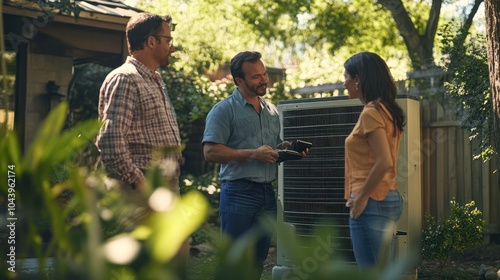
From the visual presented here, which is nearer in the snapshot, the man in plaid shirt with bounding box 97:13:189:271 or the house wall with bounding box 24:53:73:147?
the man in plaid shirt with bounding box 97:13:189:271

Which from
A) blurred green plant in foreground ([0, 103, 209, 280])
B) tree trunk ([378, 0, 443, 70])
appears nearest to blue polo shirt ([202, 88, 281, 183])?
blurred green plant in foreground ([0, 103, 209, 280])

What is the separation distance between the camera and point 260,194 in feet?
14.7

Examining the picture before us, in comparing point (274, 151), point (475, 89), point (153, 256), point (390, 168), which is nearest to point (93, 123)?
point (153, 256)

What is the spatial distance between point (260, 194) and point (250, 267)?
139 inches

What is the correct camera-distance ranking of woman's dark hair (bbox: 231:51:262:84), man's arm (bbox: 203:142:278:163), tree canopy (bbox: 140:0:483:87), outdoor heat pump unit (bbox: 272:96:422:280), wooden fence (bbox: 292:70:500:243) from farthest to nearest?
tree canopy (bbox: 140:0:483:87) < wooden fence (bbox: 292:70:500:243) < outdoor heat pump unit (bbox: 272:96:422:280) < woman's dark hair (bbox: 231:51:262:84) < man's arm (bbox: 203:142:278:163)

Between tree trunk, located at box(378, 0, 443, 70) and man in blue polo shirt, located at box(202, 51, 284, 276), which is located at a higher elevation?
tree trunk, located at box(378, 0, 443, 70)

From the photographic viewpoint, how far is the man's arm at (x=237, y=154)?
4344 mm

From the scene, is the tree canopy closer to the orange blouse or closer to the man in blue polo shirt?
the man in blue polo shirt

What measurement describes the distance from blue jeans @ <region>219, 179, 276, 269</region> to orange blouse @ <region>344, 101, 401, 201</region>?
1089mm

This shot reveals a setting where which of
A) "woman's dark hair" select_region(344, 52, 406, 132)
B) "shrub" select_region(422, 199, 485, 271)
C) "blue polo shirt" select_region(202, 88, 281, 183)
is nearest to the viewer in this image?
"woman's dark hair" select_region(344, 52, 406, 132)

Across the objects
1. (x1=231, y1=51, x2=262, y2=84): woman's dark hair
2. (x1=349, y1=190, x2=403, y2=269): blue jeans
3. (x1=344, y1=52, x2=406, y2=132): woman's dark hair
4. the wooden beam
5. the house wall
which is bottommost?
(x1=349, y1=190, x2=403, y2=269): blue jeans

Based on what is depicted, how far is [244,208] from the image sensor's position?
4410 mm

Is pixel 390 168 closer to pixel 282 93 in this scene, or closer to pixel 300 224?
pixel 300 224

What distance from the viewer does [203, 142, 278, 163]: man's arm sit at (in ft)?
14.3
